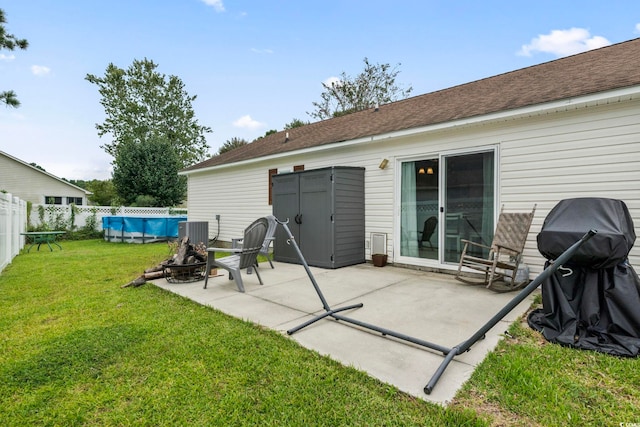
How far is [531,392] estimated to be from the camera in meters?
1.89

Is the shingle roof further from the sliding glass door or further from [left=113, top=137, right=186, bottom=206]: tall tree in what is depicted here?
[left=113, top=137, right=186, bottom=206]: tall tree

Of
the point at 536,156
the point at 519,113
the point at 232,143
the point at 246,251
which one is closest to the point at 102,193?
the point at 232,143

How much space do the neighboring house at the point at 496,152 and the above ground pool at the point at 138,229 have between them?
7.09 m

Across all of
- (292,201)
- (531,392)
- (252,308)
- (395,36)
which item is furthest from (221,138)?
(531,392)

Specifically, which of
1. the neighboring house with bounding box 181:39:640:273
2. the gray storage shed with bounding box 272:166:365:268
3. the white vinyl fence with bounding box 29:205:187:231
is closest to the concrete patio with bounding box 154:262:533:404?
the gray storage shed with bounding box 272:166:365:268

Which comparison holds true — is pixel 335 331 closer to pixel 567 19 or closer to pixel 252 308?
pixel 252 308

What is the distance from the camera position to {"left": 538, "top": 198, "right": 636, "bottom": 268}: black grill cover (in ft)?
8.17

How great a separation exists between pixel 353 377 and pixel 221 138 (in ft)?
101

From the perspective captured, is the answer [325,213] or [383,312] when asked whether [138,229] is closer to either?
[325,213]

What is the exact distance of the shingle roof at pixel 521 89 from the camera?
14.5ft

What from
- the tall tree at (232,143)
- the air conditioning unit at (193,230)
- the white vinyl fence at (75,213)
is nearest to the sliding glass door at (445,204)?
the air conditioning unit at (193,230)

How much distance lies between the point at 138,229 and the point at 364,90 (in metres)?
16.5

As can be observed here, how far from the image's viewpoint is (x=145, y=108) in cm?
2548

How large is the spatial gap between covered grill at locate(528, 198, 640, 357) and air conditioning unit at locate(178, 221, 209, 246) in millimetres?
7384
